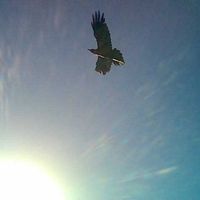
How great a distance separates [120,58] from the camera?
11.3 metres

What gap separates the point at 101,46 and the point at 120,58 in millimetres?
721

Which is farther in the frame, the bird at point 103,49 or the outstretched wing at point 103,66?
the outstretched wing at point 103,66

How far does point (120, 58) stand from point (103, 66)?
630mm

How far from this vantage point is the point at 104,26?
35.7 ft

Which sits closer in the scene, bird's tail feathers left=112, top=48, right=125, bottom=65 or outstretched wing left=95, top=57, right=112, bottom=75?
bird's tail feathers left=112, top=48, right=125, bottom=65

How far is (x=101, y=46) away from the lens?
11.4m

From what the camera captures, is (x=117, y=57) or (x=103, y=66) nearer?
(x=117, y=57)

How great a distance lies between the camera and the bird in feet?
35.8

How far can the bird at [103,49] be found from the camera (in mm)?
10922

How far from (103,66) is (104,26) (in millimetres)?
1313

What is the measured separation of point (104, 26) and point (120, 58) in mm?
A: 1109

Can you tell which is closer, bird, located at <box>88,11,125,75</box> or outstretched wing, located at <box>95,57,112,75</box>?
bird, located at <box>88,11,125,75</box>

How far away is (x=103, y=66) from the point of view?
1155 centimetres

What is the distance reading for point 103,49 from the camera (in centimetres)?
1148
